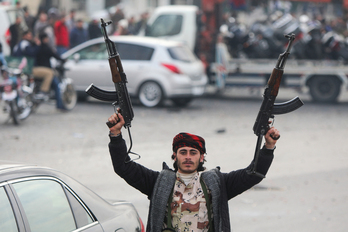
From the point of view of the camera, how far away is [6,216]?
9.61ft

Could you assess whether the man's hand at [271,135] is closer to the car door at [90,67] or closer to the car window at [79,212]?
the car window at [79,212]

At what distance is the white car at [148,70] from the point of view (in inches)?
576

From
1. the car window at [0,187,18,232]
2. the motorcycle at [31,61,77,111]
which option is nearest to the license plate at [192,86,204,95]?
the motorcycle at [31,61,77,111]

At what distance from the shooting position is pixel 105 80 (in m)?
15.0

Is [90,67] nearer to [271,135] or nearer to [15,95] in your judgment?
[15,95]

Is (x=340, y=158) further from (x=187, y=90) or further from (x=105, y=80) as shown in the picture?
(x=105, y=80)

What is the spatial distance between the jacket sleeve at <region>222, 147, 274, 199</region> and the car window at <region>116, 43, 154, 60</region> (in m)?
11.9

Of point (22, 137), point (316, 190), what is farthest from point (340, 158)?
point (22, 137)


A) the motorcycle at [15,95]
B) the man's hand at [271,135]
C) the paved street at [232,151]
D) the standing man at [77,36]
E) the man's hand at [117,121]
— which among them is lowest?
the paved street at [232,151]

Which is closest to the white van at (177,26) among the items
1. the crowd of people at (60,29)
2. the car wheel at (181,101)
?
the crowd of people at (60,29)

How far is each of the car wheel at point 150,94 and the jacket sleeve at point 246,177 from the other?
11656 millimetres

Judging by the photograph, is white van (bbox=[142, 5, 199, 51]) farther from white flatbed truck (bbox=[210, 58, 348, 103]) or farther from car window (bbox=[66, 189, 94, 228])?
car window (bbox=[66, 189, 94, 228])

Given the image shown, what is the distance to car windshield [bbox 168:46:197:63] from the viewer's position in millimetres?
14719

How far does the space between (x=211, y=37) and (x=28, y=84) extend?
23.1 ft
